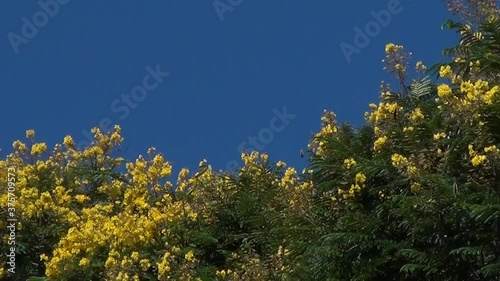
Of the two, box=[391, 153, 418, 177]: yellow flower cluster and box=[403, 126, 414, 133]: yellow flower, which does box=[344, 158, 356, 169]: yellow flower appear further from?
box=[391, 153, 418, 177]: yellow flower cluster

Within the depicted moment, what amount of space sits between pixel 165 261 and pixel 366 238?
2043 mm

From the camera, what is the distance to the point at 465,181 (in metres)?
7.13

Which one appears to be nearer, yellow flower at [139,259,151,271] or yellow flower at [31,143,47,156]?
yellow flower at [139,259,151,271]

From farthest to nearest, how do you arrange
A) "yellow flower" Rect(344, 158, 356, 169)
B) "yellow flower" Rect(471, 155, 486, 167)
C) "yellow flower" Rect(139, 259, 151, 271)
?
"yellow flower" Rect(139, 259, 151, 271) < "yellow flower" Rect(344, 158, 356, 169) < "yellow flower" Rect(471, 155, 486, 167)

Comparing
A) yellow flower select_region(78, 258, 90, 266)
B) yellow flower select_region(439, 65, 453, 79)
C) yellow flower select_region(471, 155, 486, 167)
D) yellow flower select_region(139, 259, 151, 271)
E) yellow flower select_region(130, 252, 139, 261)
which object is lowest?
yellow flower select_region(471, 155, 486, 167)

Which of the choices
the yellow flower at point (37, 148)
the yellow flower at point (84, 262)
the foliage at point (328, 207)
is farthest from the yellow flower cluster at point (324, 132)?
the yellow flower at point (37, 148)

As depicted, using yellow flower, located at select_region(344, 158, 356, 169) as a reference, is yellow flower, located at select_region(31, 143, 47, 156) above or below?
above

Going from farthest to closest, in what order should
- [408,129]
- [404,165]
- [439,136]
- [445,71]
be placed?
[408,129], [445,71], [439,136], [404,165]

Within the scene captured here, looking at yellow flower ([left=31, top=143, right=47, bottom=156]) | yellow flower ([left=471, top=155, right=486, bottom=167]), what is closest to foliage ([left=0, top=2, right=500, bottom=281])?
yellow flower ([left=471, top=155, right=486, bottom=167])

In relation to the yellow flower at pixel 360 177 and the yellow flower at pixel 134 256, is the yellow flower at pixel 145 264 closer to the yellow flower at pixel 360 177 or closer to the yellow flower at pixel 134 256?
the yellow flower at pixel 134 256

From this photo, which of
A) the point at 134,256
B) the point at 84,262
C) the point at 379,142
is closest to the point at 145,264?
the point at 134,256

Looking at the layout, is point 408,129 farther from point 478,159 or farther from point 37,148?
point 37,148

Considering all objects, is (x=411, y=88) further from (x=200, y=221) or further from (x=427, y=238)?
(x=200, y=221)

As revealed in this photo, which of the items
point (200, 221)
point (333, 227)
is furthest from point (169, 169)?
point (333, 227)
